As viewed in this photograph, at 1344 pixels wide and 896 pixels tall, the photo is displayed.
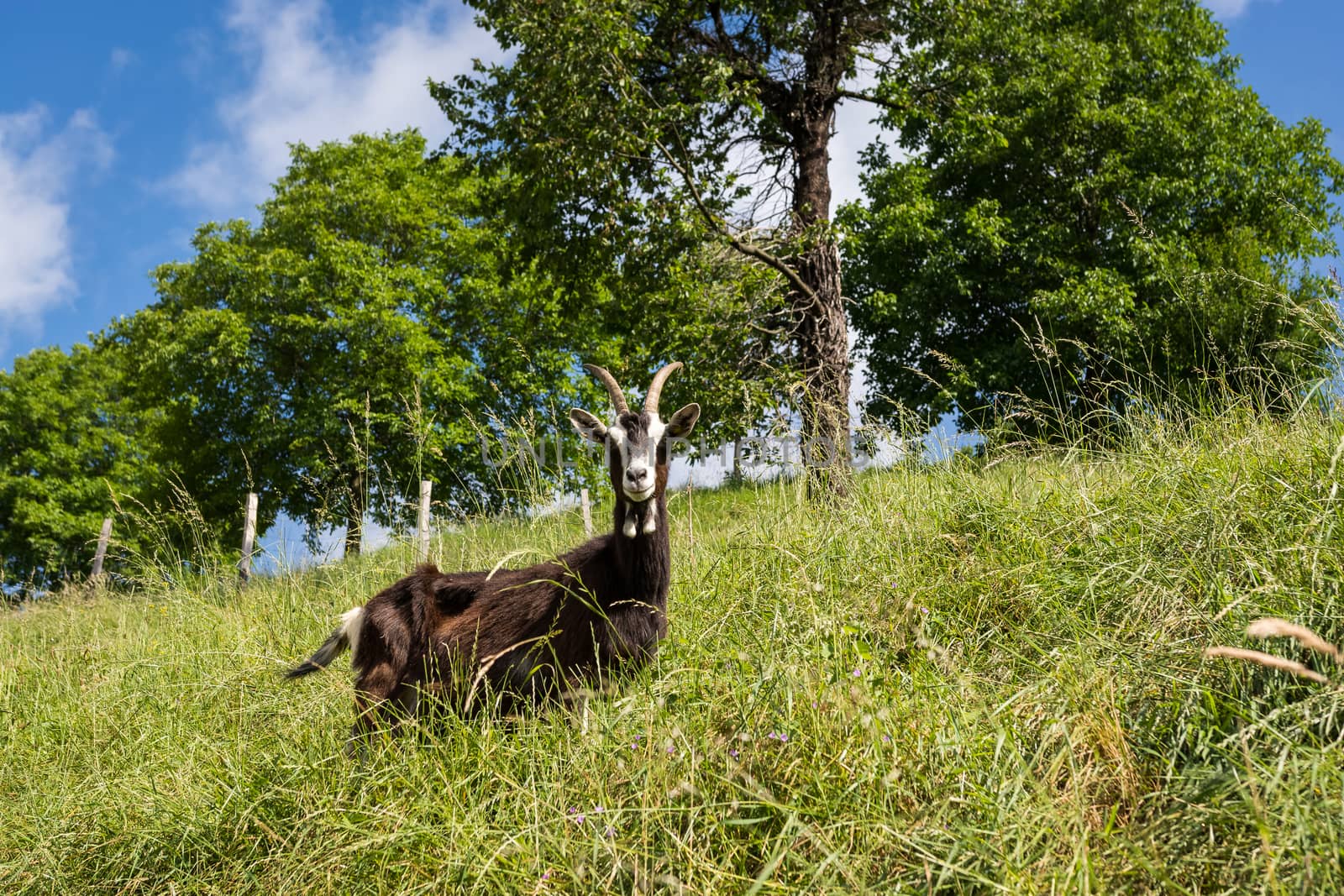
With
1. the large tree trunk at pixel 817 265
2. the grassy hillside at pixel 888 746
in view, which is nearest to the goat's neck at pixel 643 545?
the grassy hillside at pixel 888 746

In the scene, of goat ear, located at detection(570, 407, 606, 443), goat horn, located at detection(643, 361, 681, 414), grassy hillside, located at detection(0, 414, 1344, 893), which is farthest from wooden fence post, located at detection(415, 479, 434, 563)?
goat horn, located at detection(643, 361, 681, 414)

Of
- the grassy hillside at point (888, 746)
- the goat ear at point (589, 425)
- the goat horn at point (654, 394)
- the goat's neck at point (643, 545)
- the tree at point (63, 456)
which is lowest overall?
the grassy hillside at point (888, 746)

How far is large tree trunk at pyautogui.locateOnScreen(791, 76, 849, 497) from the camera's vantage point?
1084cm

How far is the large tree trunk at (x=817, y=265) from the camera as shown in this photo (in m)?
10.8

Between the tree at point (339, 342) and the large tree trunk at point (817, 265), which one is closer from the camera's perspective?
the large tree trunk at point (817, 265)

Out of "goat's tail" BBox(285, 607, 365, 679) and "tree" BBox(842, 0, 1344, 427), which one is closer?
"goat's tail" BBox(285, 607, 365, 679)

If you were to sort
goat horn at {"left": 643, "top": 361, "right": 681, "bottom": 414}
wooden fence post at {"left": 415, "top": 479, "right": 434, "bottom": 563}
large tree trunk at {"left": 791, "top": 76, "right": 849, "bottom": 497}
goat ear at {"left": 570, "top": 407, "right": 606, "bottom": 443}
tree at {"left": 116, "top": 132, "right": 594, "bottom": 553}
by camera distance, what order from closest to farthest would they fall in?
goat horn at {"left": 643, "top": 361, "right": 681, "bottom": 414}
goat ear at {"left": 570, "top": 407, "right": 606, "bottom": 443}
wooden fence post at {"left": 415, "top": 479, "right": 434, "bottom": 563}
large tree trunk at {"left": 791, "top": 76, "right": 849, "bottom": 497}
tree at {"left": 116, "top": 132, "right": 594, "bottom": 553}

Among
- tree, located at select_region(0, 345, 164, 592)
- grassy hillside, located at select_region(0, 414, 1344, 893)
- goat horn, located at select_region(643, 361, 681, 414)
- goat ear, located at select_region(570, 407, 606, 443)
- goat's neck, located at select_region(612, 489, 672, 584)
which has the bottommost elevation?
grassy hillside, located at select_region(0, 414, 1344, 893)

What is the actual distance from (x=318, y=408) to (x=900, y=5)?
565 inches

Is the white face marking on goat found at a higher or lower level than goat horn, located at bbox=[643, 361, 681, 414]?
lower

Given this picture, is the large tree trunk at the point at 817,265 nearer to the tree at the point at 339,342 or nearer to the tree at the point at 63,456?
the tree at the point at 339,342

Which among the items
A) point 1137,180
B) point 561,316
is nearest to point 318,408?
point 561,316

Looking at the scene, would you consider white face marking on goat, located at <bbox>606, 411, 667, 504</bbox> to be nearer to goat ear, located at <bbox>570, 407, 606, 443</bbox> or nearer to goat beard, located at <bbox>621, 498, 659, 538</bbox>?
goat beard, located at <bbox>621, 498, 659, 538</bbox>

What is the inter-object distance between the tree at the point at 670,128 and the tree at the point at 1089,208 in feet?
18.6
